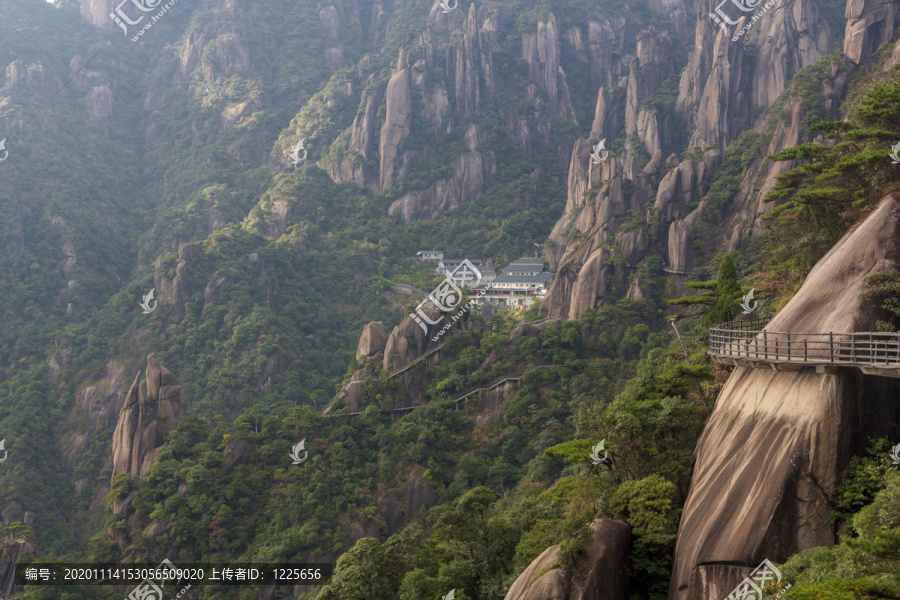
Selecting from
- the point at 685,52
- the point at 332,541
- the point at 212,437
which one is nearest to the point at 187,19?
the point at 685,52

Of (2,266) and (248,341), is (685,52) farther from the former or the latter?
(2,266)

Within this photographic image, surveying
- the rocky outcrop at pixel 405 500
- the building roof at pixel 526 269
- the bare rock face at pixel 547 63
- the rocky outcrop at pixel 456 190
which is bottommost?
the rocky outcrop at pixel 405 500

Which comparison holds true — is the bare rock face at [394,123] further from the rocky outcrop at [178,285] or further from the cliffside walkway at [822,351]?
the cliffside walkway at [822,351]

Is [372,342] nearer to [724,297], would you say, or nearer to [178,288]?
[178,288]

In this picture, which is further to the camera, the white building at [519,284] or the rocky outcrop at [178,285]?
the white building at [519,284]

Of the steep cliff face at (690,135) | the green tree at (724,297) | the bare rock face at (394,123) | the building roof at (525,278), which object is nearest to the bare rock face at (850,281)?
the green tree at (724,297)

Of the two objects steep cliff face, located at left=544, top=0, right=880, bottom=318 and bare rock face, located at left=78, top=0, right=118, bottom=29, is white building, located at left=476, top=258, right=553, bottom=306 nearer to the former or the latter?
steep cliff face, located at left=544, top=0, right=880, bottom=318

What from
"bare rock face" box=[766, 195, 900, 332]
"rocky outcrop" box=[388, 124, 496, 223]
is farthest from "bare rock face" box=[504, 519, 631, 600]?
"rocky outcrop" box=[388, 124, 496, 223]
